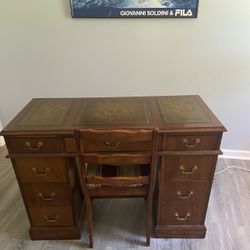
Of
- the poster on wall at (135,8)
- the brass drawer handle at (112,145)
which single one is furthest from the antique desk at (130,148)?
the poster on wall at (135,8)

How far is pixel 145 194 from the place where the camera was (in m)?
1.35

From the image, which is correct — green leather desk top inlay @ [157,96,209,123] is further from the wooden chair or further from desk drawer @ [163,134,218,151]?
the wooden chair

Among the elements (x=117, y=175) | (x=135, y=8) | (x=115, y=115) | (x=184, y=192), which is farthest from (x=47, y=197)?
(x=135, y=8)

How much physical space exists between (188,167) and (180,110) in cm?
37

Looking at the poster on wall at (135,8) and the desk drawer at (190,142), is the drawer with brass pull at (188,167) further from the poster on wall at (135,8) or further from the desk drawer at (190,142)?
the poster on wall at (135,8)

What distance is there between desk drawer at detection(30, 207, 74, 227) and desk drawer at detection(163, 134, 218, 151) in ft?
2.61

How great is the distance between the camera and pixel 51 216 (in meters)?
1.52

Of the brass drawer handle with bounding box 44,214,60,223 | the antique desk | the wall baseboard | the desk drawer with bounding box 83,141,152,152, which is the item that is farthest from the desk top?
the wall baseboard

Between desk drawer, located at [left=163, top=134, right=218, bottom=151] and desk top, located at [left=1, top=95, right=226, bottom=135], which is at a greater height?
desk top, located at [left=1, top=95, right=226, bottom=135]

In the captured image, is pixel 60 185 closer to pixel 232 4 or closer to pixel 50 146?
pixel 50 146

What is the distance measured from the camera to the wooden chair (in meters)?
1.09

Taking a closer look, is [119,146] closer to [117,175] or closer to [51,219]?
[117,175]

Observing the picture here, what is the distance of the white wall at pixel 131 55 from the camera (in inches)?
76.9

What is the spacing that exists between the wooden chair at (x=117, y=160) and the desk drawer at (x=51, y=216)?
0.19 meters
